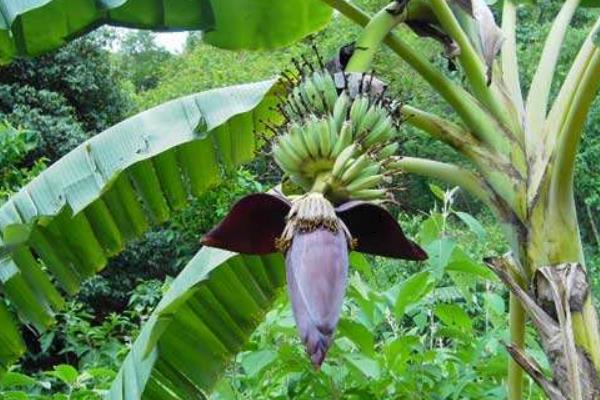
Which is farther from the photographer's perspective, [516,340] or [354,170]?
[516,340]

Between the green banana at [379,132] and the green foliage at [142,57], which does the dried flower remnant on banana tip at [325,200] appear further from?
the green foliage at [142,57]

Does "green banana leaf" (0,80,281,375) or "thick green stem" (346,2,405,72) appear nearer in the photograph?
"thick green stem" (346,2,405,72)

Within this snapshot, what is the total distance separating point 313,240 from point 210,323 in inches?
29.5

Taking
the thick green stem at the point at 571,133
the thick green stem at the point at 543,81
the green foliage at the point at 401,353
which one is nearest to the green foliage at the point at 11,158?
the green foliage at the point at 401,353

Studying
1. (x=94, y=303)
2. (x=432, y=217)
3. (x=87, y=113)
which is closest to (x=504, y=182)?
(x=432, y=217)

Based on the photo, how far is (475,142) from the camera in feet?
3.26

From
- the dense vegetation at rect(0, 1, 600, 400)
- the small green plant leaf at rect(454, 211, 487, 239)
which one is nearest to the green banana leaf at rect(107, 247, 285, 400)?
the dense vegetation at rect(0, 1, 600, 400)

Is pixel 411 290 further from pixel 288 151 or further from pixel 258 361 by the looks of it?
pixel 288 151

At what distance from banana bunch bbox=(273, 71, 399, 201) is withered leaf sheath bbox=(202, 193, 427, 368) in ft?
0.06

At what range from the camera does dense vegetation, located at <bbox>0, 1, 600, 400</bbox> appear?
3.85ft

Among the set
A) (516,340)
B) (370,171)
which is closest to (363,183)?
(370,171)

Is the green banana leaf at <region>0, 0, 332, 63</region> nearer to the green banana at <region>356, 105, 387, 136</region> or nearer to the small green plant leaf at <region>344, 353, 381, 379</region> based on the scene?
the small green plant leaf at <region>344, 353, 381, 379</region>

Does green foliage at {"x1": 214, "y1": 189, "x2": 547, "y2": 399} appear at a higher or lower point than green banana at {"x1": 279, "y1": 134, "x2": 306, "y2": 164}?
lower

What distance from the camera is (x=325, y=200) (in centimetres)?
63
